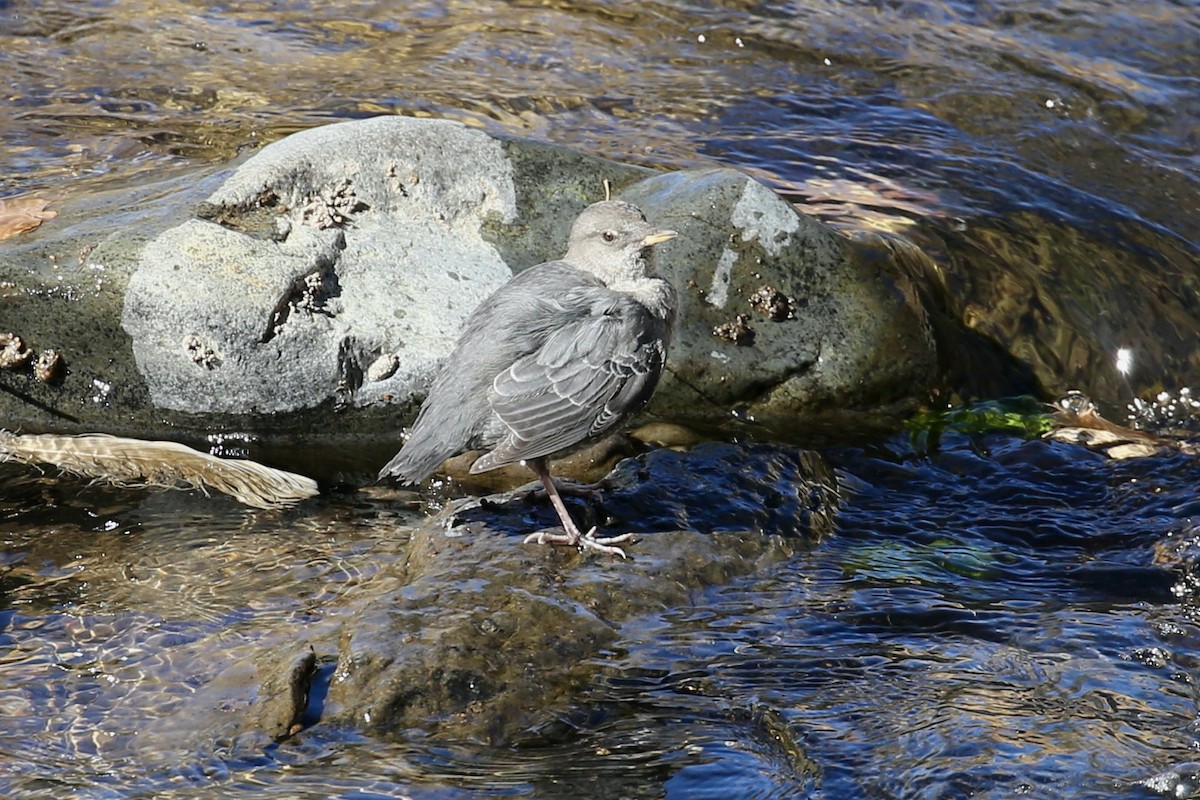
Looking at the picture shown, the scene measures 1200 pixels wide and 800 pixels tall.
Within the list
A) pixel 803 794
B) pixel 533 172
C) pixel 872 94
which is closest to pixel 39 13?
pixel 533 172

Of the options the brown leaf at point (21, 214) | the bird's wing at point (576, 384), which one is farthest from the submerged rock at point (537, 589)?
the brown leaf at point (21, 214)

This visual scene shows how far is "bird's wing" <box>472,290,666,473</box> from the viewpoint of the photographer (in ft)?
15.7

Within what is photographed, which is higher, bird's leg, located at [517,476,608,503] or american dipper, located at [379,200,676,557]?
american dipper, located at [379,200,676,557]

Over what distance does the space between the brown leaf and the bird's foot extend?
2934 mm

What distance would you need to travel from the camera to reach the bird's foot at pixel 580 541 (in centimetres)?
476

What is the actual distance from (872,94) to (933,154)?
92 centimetres

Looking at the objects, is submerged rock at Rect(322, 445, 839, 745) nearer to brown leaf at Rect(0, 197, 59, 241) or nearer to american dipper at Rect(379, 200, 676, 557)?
american dipper at Rect(379, 200, 676, 557)

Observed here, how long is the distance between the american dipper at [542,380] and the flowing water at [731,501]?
58 centimetres

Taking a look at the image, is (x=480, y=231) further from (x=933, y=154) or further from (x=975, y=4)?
(x=975, y=4)

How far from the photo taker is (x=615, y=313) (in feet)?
16.1

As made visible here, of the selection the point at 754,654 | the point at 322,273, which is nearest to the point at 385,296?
the point at 322,273

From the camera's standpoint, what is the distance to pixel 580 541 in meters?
4.77

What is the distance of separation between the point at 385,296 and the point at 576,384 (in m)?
1.38

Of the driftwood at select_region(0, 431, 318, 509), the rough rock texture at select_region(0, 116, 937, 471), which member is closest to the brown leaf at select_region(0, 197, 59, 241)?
the rough rock texture at select_region(0, 116, 937, 471)
